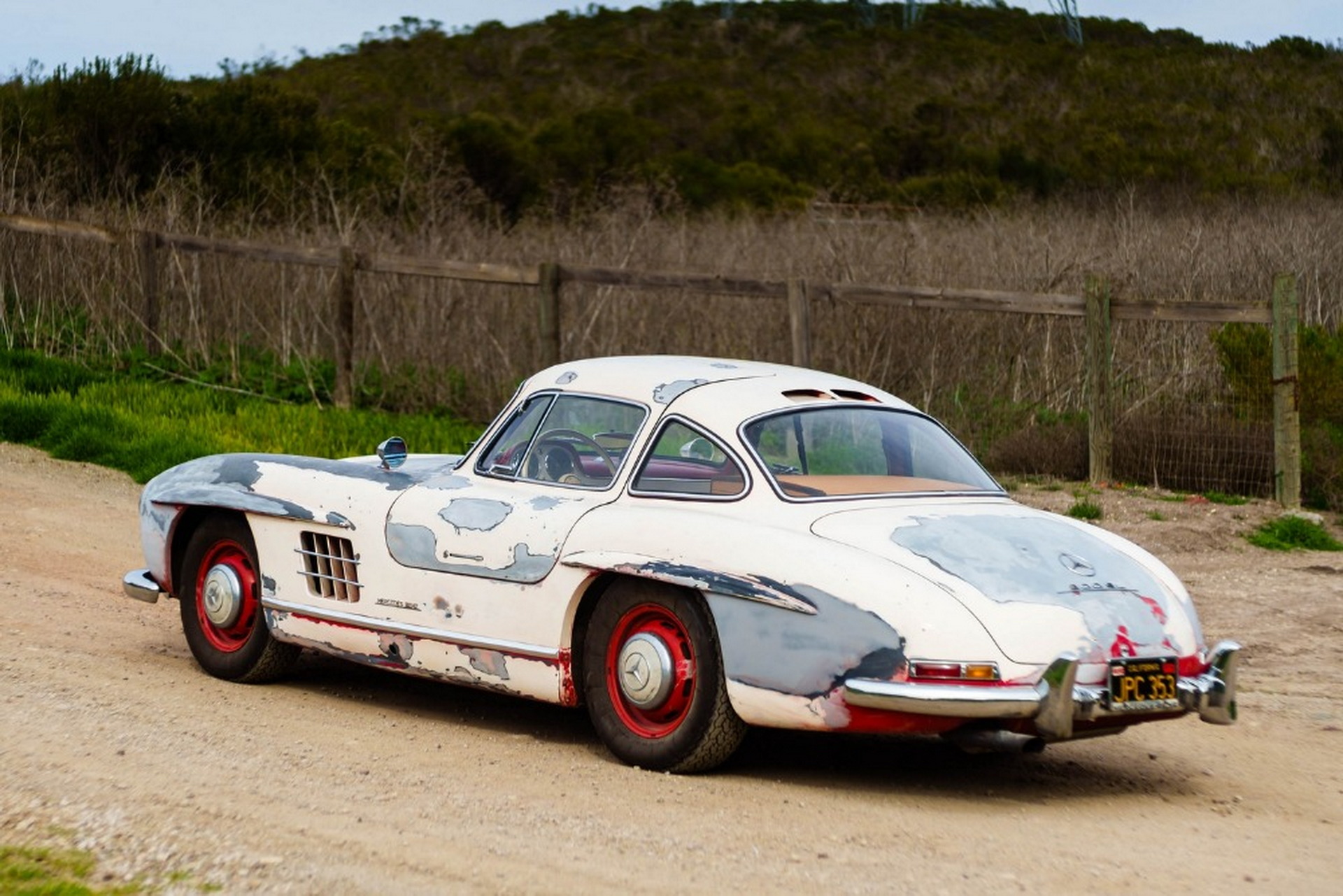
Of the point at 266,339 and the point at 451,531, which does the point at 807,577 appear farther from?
the point at 266,339

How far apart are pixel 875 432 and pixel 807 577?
1.31m

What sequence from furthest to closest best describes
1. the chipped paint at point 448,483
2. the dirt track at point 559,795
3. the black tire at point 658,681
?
the chipped paint at point 448,483 → the black tire at point 658,681 → the dirt track at point 559,795

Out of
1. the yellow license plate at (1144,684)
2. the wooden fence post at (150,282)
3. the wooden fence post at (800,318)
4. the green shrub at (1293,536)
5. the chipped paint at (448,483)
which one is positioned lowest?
the green shrub at (1293,536)

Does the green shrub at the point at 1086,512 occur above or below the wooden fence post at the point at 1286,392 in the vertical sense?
below

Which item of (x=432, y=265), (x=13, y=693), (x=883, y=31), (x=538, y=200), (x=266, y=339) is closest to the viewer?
(x=13, y=693)

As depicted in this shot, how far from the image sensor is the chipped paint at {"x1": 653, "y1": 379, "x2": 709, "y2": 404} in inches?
259

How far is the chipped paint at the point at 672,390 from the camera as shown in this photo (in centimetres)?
657

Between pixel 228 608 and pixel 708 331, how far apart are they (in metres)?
9.30

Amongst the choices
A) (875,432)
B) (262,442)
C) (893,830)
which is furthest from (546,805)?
(262,442)

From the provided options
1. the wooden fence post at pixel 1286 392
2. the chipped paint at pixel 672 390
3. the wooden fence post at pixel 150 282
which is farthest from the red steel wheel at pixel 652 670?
the wooden fence post at pixel 150 282

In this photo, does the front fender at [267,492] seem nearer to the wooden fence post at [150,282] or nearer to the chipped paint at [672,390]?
the chipped paint at [672,390]

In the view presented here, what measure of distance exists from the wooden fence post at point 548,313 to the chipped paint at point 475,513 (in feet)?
29.4

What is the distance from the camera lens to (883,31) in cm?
7444

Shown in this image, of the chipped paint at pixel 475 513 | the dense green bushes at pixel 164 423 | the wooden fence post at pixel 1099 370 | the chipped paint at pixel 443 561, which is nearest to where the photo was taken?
the chipped paint at pixel 443 561
